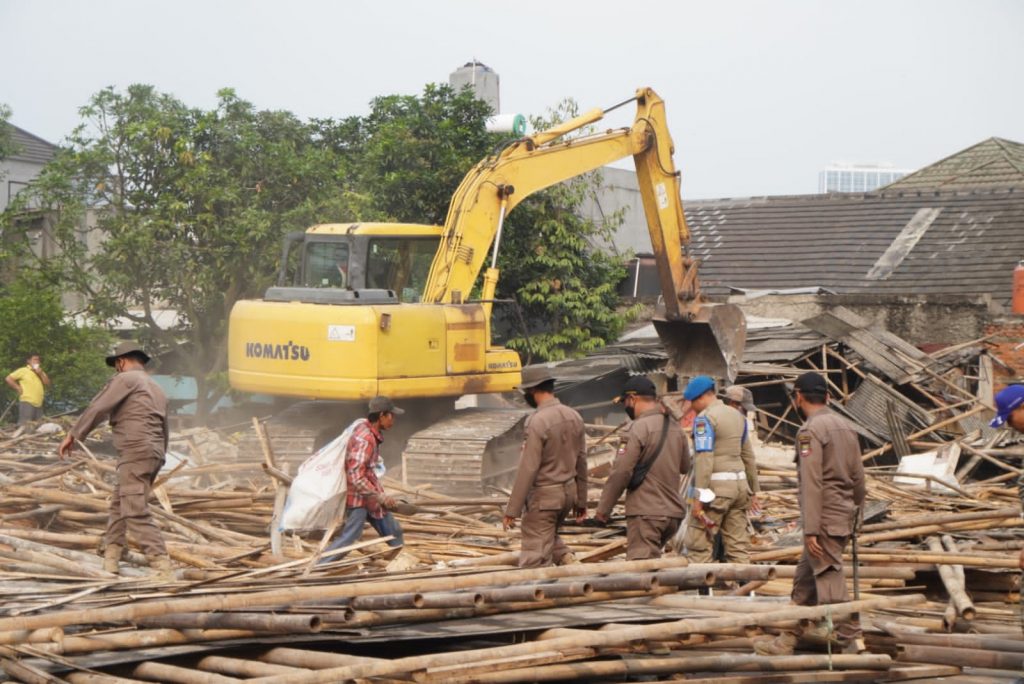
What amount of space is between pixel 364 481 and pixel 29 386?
1166cm

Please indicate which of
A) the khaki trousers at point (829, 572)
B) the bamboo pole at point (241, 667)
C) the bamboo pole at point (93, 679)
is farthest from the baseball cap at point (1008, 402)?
the bamboo pole at point (93, 679)

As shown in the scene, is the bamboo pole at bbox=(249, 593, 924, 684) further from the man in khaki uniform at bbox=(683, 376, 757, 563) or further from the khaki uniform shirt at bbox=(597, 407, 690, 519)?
the man in khaki uniform at bbox=(683, 376, 757, 563)

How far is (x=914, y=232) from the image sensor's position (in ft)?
96.3

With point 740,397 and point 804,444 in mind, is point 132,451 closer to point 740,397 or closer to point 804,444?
point 740,397

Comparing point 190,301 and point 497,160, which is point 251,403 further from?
point 497,160

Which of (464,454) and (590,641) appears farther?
(464,454)

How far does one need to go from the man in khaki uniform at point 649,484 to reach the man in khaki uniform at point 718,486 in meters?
0.61

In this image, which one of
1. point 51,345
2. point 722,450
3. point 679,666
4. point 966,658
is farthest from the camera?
point 51,345

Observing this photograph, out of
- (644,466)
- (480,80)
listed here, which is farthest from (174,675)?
(480,80)

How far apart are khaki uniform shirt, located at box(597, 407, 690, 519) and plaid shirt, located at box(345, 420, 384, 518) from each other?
5.95ft

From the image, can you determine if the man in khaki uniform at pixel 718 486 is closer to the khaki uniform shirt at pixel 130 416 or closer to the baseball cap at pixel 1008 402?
the baseball cap at pixel 1008 402

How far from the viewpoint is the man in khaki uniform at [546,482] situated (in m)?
9.54

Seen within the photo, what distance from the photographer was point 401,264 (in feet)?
53.9

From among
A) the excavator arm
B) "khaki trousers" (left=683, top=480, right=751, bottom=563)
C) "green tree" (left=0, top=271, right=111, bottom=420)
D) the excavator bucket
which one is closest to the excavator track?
the excavator arm
